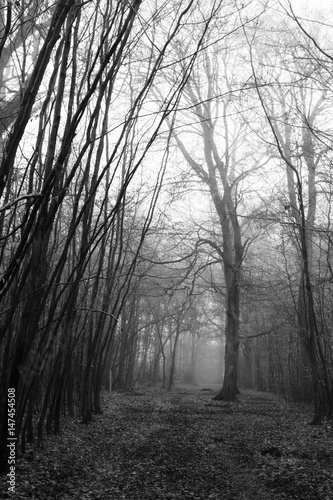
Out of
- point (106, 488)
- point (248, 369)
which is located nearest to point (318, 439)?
point (106, 488)

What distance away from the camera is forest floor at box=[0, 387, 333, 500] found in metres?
3.36

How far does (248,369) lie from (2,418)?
891 inches

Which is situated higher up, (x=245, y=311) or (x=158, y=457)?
(x=245, y=311)

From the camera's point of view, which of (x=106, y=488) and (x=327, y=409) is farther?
(x=327, y=409)

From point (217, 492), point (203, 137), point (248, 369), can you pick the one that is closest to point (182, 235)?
point (203, 137)

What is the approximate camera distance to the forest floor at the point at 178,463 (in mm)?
3363

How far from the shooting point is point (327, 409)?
7805 mm

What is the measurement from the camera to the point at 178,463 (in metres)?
4.37

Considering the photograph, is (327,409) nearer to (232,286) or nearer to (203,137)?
(232,286)

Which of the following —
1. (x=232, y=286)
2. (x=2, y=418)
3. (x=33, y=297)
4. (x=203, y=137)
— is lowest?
(x=2, y=418)

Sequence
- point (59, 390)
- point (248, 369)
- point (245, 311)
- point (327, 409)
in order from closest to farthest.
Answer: point (59, 390)
point (327, 409)
point (245, 311)
point (248, 369)

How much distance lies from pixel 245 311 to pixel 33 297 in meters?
17.1

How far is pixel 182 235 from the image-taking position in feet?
40.2

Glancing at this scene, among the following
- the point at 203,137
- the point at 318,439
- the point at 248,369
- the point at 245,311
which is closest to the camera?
the point at 318,439
